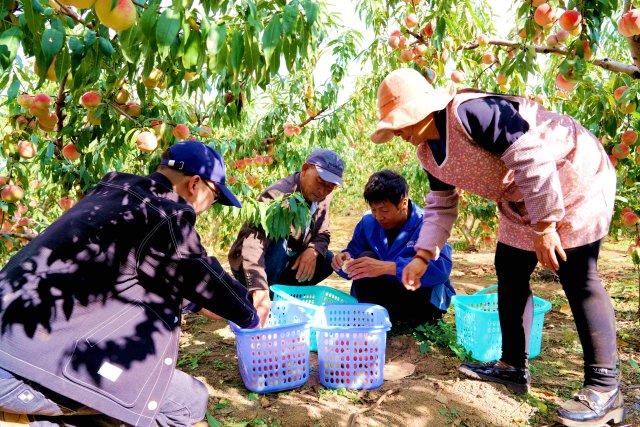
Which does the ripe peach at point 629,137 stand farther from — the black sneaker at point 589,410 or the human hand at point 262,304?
the human hand at point 262,304

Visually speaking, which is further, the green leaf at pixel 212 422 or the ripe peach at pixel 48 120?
the ripe peach at pixel 48 120

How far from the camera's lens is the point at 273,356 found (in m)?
2.34

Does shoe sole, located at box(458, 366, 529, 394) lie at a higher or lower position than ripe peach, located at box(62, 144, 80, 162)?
lower

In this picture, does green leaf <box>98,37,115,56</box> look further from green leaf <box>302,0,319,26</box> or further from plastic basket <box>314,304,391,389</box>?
plastic basket <box>314,304,391,389</box>

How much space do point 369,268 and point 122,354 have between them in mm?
1507

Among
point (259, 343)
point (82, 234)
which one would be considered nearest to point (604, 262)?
point (259, 343)

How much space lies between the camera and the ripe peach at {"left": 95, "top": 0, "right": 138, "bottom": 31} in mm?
1294

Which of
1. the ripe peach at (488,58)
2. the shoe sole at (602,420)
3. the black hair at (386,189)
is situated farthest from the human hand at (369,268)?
the ripe peach at (488,58)

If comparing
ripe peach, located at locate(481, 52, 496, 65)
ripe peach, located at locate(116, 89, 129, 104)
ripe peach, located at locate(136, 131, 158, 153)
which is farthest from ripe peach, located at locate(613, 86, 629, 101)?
ripe peach, located at locate(116, 89, 129, 104)

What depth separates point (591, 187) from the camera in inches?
72.7

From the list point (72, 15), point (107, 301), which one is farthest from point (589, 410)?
point (72, 15)

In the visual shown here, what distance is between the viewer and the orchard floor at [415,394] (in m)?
2.12

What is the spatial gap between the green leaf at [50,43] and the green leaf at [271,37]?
489mm

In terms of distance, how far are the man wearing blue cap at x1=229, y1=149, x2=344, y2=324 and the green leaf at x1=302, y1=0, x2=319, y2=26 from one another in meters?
1.46
